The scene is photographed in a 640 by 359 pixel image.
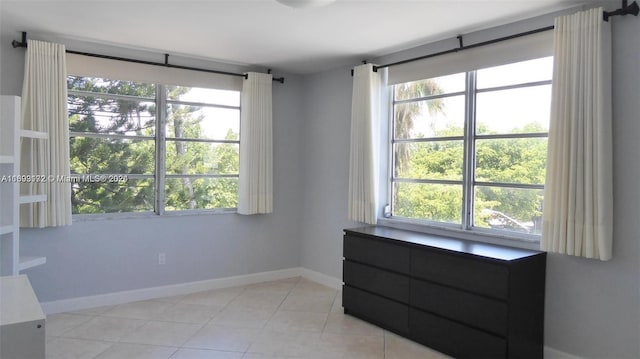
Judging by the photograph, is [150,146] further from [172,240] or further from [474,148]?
[474,148]

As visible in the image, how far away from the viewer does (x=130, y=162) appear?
170 inches

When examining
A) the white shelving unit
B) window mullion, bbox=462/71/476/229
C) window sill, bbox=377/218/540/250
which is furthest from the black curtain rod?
the white shelving unit

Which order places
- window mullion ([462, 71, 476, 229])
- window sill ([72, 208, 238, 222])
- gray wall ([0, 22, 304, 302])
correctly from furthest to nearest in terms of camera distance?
window sill ([72, 208, 238, 222])
gray wall ([0, 22, 304, 302])
window mullion ([462, 71, 476, 229])

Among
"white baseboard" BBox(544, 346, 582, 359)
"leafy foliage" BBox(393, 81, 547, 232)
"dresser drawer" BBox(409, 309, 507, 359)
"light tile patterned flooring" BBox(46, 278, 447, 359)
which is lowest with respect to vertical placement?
"light tile patterned flooring" BBox(46, 278, 447, 359)

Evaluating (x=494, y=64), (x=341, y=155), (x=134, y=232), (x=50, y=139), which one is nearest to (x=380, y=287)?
(x=341, y=155)

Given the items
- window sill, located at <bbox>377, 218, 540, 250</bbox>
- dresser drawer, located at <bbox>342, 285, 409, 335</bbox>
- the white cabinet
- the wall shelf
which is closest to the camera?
the white cabinet

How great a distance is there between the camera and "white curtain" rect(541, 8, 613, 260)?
269 centimetres

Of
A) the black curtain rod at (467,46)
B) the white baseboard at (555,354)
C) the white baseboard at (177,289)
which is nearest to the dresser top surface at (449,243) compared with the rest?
the white baseboard at (555,354)

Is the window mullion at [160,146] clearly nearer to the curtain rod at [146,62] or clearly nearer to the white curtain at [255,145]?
the curtain rod at [146,62]

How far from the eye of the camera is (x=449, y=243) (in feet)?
11.1

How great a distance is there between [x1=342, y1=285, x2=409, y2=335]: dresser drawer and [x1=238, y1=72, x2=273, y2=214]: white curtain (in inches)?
58.3

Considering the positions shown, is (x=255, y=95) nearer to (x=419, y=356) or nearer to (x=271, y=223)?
(x=271, y=223)

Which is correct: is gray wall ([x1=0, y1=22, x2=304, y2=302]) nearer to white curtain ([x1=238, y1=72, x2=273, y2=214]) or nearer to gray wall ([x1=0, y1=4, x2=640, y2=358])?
gray wall ([x1=0, y1=4, x2=640, y2=358])

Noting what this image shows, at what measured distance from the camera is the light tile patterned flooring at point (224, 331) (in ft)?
10.4
